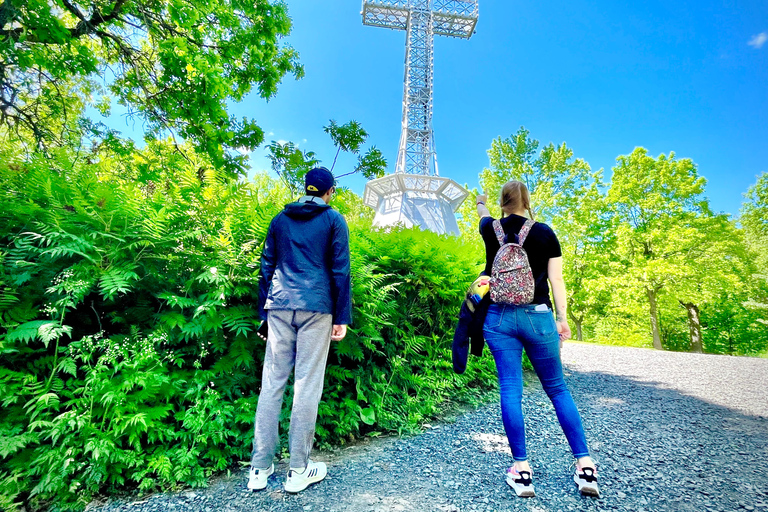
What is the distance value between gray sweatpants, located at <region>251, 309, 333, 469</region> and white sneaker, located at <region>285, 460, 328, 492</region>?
6 cm

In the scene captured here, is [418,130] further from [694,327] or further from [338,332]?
[338,332]

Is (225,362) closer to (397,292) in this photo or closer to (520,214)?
(397,292)

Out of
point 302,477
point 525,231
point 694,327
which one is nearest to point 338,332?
point 302,477

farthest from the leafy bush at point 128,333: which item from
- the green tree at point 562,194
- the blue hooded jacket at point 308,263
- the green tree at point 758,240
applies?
the green tree at point 758,240

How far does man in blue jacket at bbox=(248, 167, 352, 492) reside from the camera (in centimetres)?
240

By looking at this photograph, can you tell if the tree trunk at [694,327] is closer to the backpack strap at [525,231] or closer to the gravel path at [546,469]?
the gravel path at [546,469]

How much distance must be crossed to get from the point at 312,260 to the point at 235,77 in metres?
8.43

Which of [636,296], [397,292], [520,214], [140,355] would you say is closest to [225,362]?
[140,355]

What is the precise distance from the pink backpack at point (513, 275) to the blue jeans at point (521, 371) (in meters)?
0.10

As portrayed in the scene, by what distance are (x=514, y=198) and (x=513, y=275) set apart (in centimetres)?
63

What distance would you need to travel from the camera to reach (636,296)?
1761cm

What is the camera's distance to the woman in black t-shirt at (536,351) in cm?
243

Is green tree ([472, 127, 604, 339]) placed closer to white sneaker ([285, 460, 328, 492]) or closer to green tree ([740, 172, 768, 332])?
green tree ([740, 172, 768, 332])

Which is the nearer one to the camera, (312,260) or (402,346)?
(312,260)
